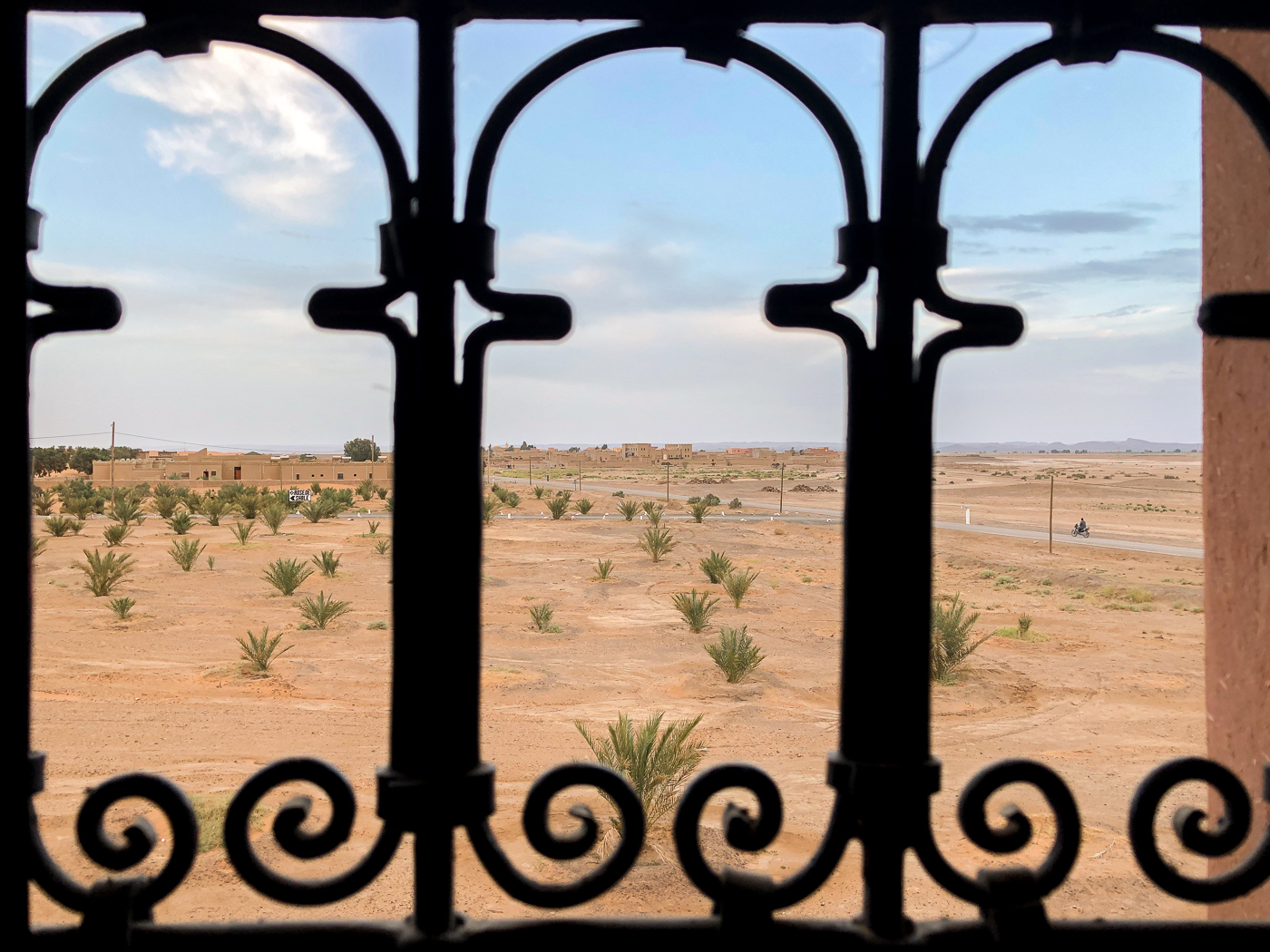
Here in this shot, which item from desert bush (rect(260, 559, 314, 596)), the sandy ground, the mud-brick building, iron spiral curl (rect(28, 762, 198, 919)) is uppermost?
the mud-brick building

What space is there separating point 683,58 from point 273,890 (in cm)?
95

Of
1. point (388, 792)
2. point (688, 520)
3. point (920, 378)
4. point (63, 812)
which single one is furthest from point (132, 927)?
point (688, 520)

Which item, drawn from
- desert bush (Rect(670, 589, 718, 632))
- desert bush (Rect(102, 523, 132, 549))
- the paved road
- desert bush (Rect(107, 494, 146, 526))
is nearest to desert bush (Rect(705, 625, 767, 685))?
desert bush (Rect(670, 589, 718, 632))

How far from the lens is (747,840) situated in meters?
0.78

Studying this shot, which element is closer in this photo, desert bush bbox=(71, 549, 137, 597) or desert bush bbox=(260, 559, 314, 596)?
desert bush bbox=(71, 549, 137, 597)

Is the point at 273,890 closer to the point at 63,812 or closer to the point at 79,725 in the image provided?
the point at 63,812

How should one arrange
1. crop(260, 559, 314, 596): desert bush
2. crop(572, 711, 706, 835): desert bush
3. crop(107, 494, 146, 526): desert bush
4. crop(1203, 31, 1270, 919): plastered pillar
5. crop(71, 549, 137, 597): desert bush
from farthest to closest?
crop(107, 494, 146, 526): desert bush → crop(260, 559, 314, 596): desert bush → crop(71, 549, 137, 597): desert bush → crop(572, 711, 706, 835): desert bush → crop(1203, 31, 1270, 919): plastered pillar

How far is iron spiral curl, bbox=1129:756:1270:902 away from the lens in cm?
80

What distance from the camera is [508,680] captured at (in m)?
8.45

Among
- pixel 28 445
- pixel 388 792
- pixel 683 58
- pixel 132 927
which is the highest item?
pixel 683 58

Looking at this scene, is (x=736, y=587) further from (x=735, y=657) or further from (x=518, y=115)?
(x=518, y=115)

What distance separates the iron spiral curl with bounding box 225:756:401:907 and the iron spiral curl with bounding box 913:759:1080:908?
→ 0.55 m

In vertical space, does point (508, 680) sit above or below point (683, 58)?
below

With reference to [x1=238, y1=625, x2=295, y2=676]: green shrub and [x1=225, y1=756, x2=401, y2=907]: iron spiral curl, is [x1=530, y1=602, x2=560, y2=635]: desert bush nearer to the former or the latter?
[x1=238, y1=625, x2=295, y2=676]: green shrub
